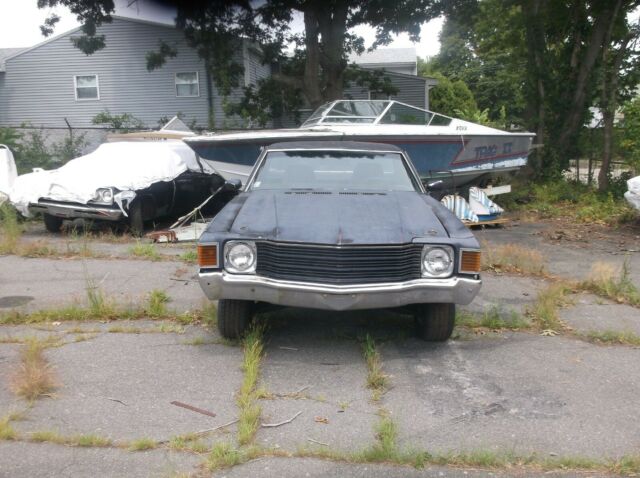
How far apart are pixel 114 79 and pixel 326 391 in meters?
23.1

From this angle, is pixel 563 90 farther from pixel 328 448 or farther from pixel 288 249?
pixel 328 448

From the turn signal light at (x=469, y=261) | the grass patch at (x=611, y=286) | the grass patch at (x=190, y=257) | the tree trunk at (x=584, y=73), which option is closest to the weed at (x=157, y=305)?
the grass patch at (x=190, y=257)

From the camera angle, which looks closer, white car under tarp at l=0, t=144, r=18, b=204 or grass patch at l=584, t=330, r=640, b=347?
grass patch at l=584, t=330, r=640, b=347

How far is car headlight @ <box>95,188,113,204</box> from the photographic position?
32.6 ft

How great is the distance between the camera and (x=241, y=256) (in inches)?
191

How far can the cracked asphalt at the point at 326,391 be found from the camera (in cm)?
357

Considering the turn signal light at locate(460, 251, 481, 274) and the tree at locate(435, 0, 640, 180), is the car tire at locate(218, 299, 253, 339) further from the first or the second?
the tree at locate(435, 0, 640, 180)

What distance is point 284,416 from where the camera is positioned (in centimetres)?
406

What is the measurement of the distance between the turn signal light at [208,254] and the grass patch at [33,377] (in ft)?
4.28

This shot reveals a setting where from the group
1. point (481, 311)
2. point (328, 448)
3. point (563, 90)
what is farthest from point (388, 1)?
point (328, 448)

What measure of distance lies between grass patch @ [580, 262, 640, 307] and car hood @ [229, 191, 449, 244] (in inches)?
104

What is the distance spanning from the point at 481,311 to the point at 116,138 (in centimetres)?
1091

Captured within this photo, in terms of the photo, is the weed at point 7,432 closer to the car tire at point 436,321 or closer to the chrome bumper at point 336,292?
the chrome bumper at point 336,292

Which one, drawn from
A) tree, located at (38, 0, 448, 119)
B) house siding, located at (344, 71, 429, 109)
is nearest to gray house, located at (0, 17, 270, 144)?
tree, located at (38, 0, 448, 119)
